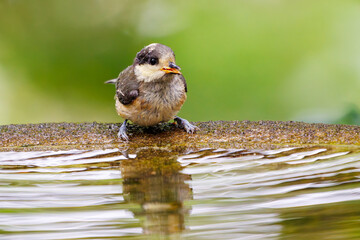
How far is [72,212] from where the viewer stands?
1.58 m

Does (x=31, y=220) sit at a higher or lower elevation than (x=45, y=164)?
lower

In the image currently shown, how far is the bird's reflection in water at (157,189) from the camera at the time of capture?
143 centimetres

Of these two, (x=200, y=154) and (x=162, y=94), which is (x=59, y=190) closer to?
(x=200, y=154)

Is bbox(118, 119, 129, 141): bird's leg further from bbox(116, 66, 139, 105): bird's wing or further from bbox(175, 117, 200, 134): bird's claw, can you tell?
bbox(175, 117, 200, 134): bird's claw

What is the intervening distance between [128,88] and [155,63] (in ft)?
0.88

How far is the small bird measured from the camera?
287 centimetres

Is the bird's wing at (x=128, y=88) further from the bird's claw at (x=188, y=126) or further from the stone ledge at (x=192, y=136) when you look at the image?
the bird's claw at (x=188, y=126)

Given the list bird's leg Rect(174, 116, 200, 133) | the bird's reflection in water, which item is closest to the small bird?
bird's leg Rect(174, 116, 200, 133)

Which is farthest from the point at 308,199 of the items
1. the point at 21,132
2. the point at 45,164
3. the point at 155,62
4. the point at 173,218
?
the point at 21,132

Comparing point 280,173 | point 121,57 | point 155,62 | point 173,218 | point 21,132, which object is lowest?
point 173,218

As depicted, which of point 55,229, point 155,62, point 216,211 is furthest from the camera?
point 155,62

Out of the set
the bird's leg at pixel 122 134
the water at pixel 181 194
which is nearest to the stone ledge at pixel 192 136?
the bird's leg at pixel 122 134

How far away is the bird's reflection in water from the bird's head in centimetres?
51

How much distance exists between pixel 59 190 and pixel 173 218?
0.56m
